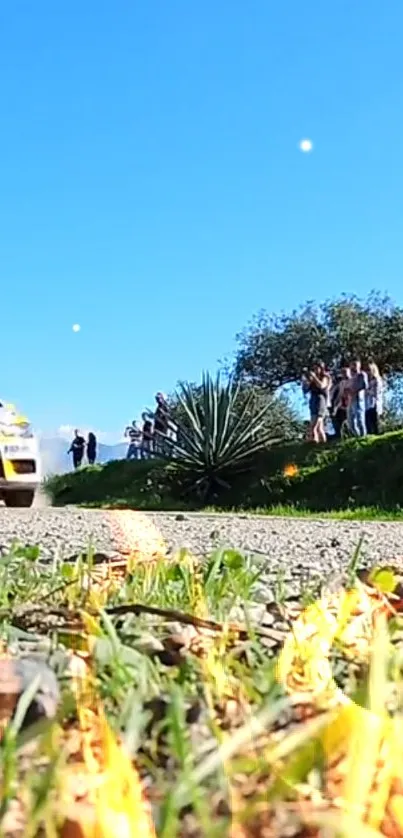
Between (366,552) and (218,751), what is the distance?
15.0 feet

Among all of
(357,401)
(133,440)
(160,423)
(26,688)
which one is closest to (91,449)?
(133,440)

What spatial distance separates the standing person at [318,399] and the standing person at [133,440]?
598 cm

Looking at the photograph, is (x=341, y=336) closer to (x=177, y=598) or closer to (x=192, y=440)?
(x=192, y=440)

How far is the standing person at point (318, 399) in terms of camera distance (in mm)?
18047

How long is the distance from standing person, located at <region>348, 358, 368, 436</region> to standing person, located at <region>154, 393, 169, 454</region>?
3021 mm

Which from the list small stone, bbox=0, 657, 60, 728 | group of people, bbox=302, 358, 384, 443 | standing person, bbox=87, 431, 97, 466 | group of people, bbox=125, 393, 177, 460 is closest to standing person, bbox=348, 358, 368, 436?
group of people, bbox=302, 358, 384, 443

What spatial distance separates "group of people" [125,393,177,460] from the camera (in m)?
18.7

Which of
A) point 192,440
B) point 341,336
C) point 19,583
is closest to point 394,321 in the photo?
point 341,336

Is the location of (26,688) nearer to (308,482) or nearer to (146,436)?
(308,482)

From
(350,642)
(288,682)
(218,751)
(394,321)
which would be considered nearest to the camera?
(218,751)

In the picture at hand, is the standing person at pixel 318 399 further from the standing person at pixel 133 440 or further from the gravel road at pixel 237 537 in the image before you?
the gravel road at pixel 237 537

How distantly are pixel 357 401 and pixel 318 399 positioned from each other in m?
0.62

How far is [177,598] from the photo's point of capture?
2025 mm

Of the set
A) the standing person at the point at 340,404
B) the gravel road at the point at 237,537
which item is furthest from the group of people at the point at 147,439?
the gravel road at the point at 237,537
